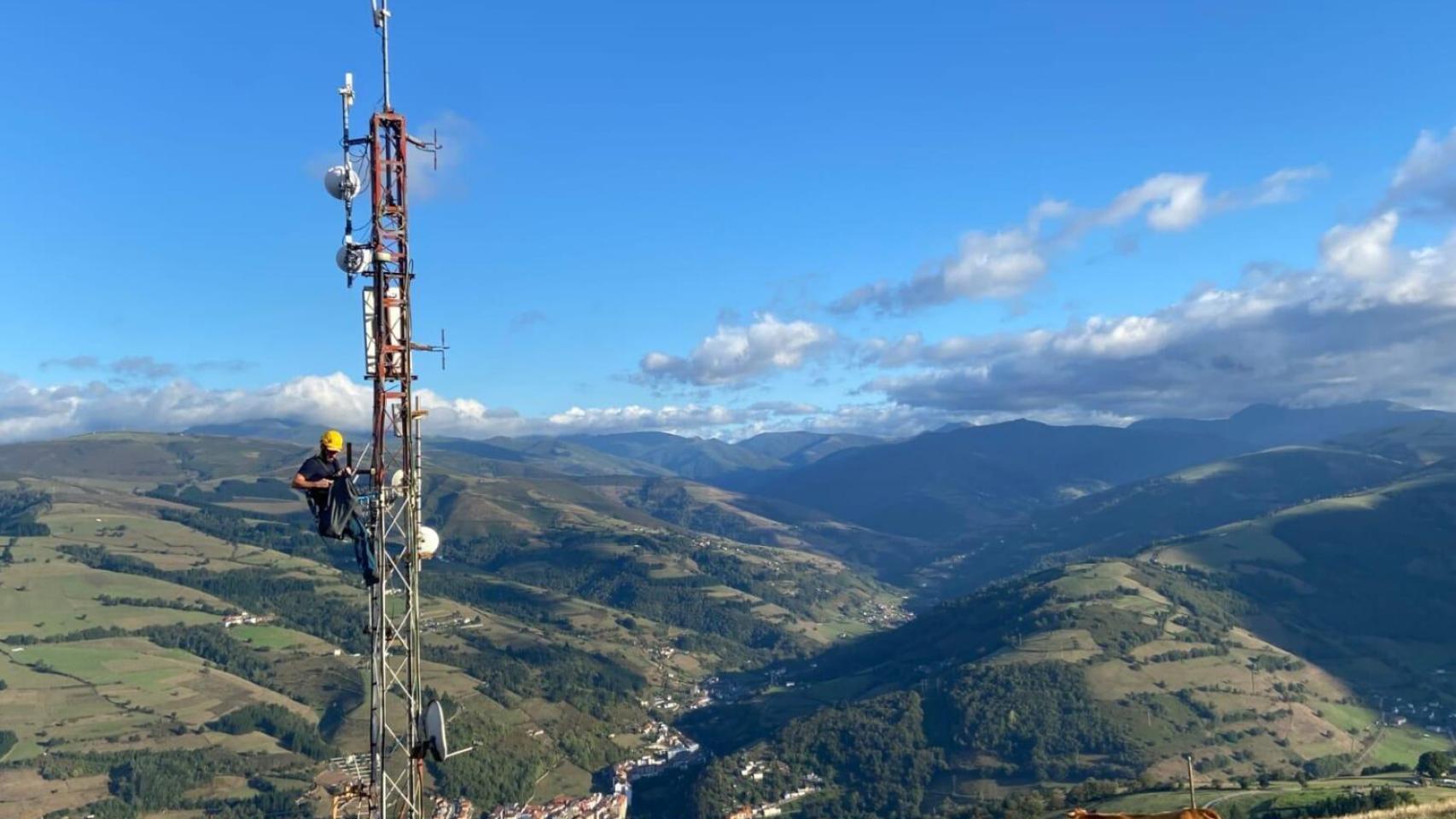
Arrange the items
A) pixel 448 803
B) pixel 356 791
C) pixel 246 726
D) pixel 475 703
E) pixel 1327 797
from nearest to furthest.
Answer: pixel 356 791 → pixel 1327 797 → pixel 448 803 → pixel 246 726 → pixel 475 703

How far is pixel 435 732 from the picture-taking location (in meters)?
14.8

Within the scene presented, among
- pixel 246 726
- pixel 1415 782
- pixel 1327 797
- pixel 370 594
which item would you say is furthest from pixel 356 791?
pixel 246 726

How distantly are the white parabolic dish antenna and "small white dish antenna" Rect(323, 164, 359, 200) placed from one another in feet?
28.2

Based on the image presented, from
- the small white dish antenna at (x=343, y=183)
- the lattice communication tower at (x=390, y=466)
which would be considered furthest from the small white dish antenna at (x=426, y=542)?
the small white dish antenna at (x=343, y=183)

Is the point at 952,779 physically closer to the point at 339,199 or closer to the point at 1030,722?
the point at 1030,722

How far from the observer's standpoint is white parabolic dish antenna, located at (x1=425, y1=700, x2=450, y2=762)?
581 inches

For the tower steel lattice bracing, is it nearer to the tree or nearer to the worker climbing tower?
the worker climbing tower

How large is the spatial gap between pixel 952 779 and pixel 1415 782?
81.1 m

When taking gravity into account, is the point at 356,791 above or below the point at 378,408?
below

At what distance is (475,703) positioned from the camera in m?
192

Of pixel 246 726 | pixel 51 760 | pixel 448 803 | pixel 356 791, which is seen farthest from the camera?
pixel 246 726

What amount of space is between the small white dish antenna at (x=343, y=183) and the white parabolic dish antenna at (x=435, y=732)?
8.59 meters

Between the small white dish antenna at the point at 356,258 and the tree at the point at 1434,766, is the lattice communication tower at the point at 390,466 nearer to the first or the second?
the small white dish antenna at the point at 356,258

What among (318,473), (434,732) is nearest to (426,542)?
(318,473)
